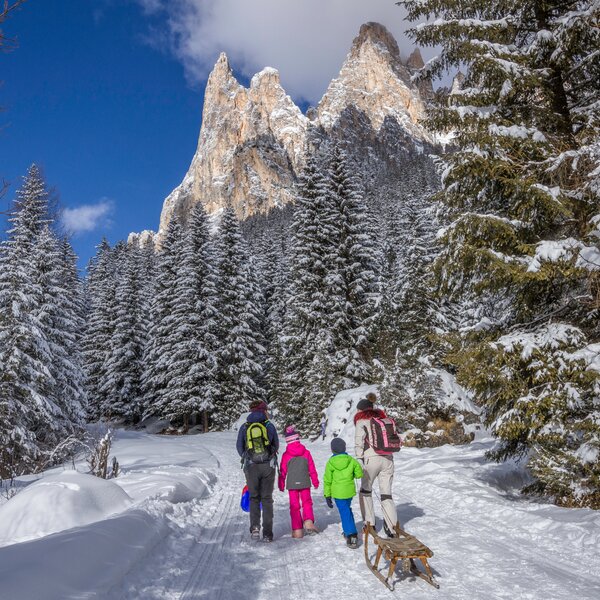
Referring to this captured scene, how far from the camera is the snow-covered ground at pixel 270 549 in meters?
4.38

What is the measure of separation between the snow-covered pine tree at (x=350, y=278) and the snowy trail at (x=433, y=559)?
13.0 metres

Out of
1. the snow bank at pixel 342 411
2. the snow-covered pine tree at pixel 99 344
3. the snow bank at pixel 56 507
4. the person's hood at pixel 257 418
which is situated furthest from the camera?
the snow-covered pine tree at pixel 99 344

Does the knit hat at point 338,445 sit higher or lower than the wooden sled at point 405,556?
higher

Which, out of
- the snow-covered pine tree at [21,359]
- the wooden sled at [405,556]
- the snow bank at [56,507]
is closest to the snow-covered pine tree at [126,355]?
the snow-covered pine tree at [21,359]

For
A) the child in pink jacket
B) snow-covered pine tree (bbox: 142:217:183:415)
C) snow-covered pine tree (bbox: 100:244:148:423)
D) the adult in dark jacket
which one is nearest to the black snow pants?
the adult in dark jacket

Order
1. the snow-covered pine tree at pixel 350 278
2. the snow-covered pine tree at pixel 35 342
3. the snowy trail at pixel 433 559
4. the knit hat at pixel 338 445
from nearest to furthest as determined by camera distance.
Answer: the snowy trail at pixel 433 559 → the knit hat at pixel 338 445 → the snow-covered pine tree at pixel 35 342 → the snow-covered pine tree at pixel 350 278

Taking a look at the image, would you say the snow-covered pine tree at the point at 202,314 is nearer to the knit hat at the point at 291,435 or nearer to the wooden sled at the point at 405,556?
the knit hat at the point at 291,435

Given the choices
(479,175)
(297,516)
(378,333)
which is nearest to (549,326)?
(479,175)

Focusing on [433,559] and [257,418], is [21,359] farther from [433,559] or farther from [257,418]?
[433,559]

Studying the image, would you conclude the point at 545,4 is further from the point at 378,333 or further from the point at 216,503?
the point at 378,333

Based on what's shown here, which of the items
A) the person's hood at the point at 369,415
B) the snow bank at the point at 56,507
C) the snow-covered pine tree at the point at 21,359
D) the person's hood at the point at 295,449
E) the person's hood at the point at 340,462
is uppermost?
the snow-covered pine tree at the point at 21,359

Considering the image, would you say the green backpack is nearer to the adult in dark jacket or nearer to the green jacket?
the adult in dark jacket

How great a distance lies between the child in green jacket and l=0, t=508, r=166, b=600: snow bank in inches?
95.7

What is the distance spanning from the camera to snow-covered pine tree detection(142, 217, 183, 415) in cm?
3020
